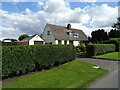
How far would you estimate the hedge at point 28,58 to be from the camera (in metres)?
6.46

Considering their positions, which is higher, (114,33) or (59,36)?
(114,33)

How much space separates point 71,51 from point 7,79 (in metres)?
7.96

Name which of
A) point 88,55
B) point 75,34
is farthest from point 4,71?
point 75,34

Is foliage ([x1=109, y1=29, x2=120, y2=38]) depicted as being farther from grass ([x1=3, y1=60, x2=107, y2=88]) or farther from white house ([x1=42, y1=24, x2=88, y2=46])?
grass ([x1=3, y1=60, x2=107, y2=88])

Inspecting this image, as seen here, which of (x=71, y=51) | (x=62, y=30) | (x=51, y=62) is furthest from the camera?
(x=62, y=30)

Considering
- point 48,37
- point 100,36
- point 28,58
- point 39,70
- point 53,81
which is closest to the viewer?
point 53,81

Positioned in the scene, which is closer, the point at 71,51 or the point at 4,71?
the point at 4,71

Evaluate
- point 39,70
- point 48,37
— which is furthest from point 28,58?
point 48,37

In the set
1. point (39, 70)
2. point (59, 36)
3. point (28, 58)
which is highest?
point (59, 36)

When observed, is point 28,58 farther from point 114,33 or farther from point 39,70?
point 114,33

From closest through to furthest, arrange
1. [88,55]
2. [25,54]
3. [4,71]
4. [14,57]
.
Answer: [4,71] → [14,57] → [25,54] → [88,55]

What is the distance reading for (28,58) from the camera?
7.74 meters

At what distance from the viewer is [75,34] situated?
3403cm

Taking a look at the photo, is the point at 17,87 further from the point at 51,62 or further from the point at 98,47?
the point at 98,47
